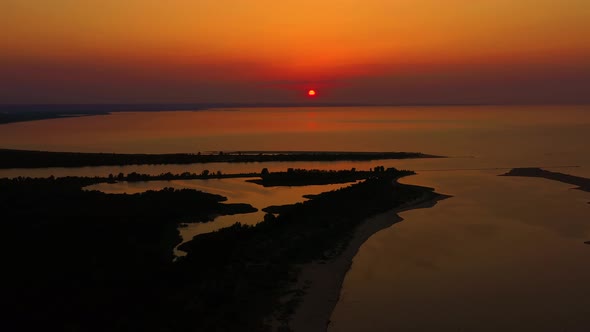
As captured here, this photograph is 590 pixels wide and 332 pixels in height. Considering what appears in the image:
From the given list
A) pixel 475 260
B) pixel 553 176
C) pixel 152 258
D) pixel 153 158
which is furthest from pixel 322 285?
pixel 153 158

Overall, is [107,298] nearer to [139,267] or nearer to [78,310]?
[78,310]

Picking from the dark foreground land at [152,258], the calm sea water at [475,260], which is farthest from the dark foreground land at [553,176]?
the dark foreground land at [152,258]

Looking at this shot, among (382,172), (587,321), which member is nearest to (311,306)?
(587,321)

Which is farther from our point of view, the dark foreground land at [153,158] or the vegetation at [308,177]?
the dark foreground land at [153,158]

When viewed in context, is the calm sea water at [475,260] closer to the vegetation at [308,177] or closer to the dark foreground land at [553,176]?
the dark foreground land at [553,176]

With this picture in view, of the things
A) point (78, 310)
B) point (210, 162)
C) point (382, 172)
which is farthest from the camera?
point (210, 162)

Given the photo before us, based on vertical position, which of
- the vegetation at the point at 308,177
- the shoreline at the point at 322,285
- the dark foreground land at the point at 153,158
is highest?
the dark foreground land at the point at 153,158

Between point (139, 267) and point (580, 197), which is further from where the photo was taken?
point (580, 197)
